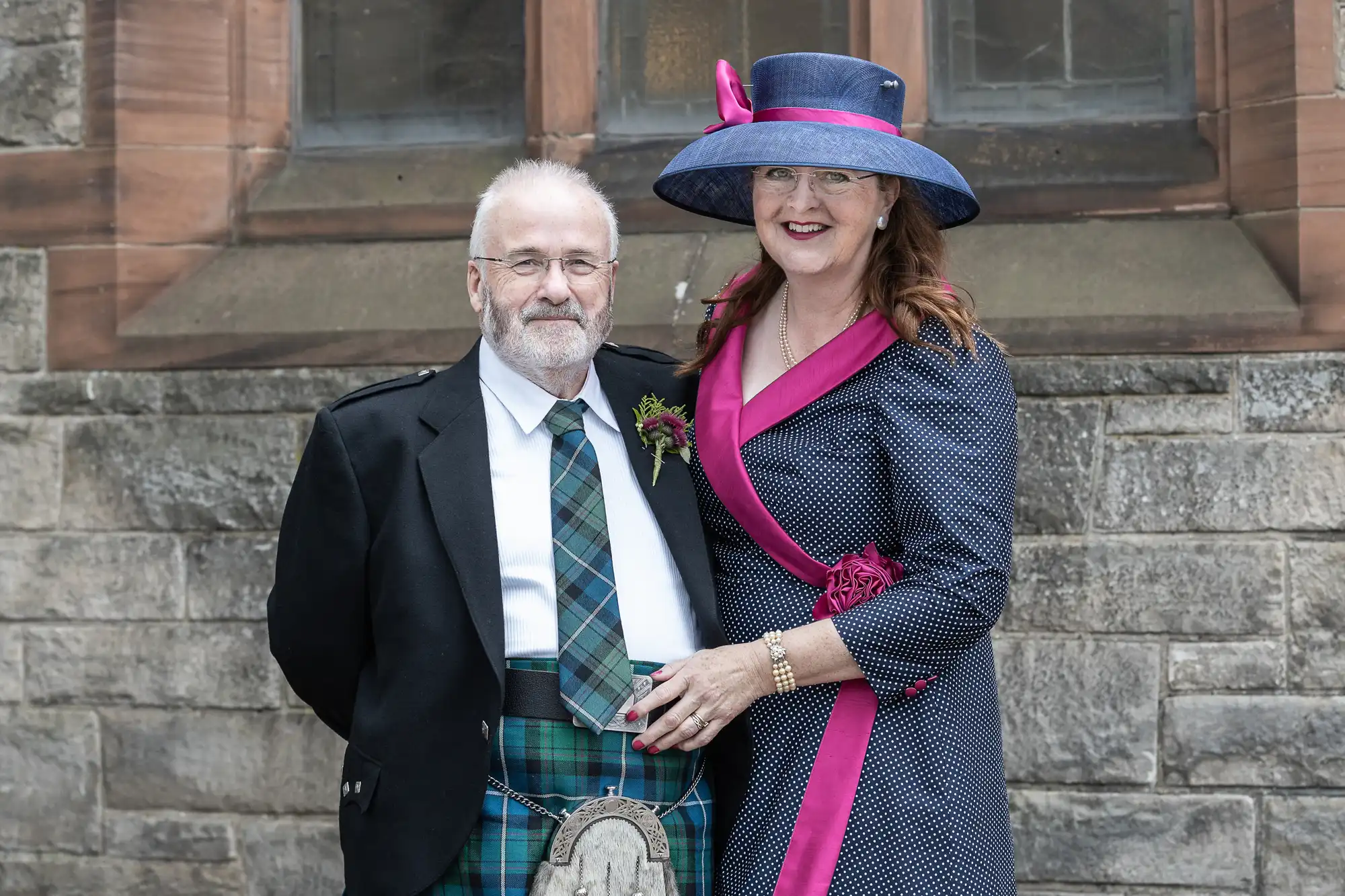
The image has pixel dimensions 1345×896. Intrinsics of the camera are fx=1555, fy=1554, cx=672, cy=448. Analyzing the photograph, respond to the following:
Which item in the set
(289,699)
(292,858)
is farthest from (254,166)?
(292,858)

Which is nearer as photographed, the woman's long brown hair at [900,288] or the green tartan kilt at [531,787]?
the green tartan kilt at [531,787]

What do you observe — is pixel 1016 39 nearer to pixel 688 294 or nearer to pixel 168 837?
pixel 688 294

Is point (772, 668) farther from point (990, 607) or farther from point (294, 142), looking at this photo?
point (294, 142)

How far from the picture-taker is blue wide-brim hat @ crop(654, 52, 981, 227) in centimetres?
249

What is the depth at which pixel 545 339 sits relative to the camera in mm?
2537

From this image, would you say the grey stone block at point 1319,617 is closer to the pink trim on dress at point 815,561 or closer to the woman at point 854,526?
the woman at point 854,526

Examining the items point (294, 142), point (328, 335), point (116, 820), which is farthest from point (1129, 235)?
point (116, 820)

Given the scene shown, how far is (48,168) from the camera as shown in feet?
14.5

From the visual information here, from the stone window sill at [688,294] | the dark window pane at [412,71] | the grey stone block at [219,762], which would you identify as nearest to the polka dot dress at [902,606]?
the stone window sill at [688,294]

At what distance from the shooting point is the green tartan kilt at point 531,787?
2.38m

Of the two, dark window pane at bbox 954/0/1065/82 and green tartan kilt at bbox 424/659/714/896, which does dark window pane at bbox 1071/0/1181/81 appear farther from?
green tartan kilt at bbox 424/659/714/896

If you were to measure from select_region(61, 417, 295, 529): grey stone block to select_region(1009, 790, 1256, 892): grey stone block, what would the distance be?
2168mm

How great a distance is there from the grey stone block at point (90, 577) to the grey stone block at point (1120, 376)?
2367 mm

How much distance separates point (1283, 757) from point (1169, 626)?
0.41 m
